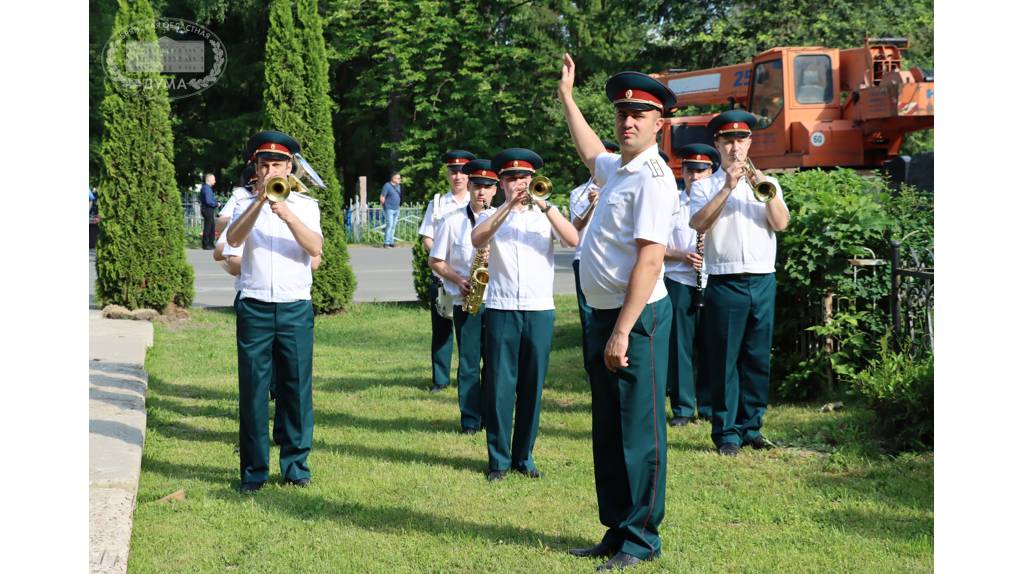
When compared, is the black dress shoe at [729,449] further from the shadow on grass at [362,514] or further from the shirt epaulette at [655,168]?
the shirt epaulette at [655,168]

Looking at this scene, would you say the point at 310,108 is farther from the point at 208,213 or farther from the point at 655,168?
the point at 208,213

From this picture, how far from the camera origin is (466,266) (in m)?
8.70

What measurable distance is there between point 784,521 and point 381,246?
25904 millimetres

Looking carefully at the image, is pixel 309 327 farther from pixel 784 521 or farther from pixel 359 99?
pixel 359 99

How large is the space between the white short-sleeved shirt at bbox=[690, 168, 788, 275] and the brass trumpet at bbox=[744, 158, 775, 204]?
0.14 metres

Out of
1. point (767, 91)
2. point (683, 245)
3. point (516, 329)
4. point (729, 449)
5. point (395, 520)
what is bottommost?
point (395, 520)

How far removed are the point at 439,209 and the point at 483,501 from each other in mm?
3964

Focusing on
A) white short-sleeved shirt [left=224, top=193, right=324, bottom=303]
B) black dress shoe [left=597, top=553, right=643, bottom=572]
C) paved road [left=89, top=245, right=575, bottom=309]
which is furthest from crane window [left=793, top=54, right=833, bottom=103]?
black dress shoe [left=597, top=553, right=643, bottom=572]

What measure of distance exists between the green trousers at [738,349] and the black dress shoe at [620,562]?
2.52 m

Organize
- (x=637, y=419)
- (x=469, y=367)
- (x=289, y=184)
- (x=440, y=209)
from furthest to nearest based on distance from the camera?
(x=440, y=209) < (x=469, y=367) < (x=289, y=184) < (x=637, y=419)

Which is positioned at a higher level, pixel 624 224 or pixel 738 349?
pixel 624 224

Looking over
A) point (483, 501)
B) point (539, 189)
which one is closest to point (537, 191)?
point (539, 189)

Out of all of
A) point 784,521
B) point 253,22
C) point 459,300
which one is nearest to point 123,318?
point 459,300

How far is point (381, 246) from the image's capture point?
31078mm
